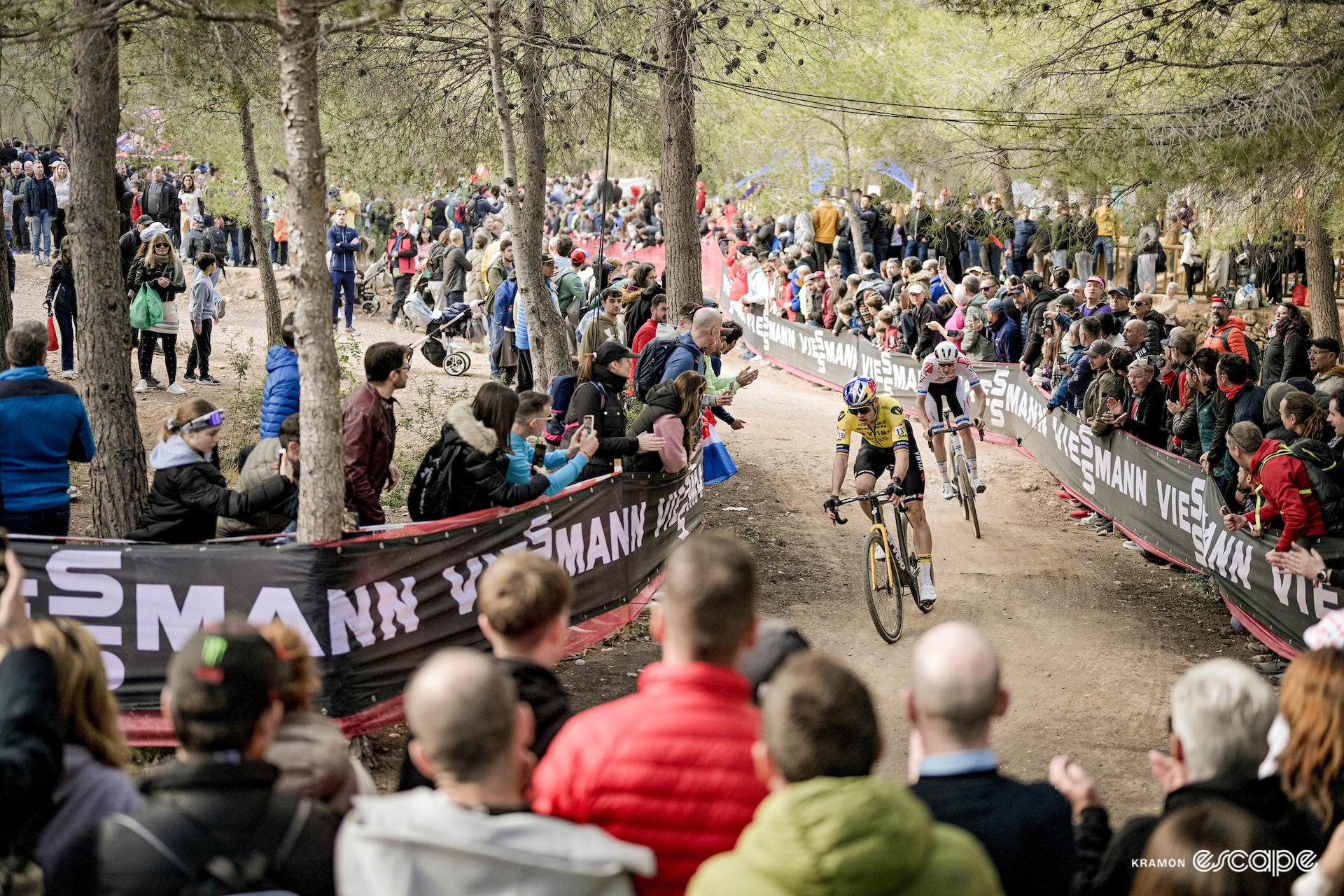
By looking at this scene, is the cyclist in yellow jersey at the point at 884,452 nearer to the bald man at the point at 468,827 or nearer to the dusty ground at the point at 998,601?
the dusty ground at the point at 998,601

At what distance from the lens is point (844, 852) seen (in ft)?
8.87

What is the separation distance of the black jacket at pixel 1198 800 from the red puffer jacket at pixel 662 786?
1040 mm

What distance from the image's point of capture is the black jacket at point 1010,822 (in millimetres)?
3197

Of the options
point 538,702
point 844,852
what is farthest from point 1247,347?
point 844,852

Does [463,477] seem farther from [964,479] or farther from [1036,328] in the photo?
[1036,328]

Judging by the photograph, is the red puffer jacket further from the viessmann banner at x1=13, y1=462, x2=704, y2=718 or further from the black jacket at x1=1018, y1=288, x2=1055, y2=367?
the black jacket at x1=1018, y1=288, x2=1055, y2=367

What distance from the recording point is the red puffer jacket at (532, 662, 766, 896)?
10.5 ft

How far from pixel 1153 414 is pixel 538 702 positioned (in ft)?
33.7

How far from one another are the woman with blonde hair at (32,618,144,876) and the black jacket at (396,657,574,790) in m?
0.85

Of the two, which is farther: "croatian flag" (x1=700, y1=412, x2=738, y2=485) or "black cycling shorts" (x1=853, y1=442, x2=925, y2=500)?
"croatian flag" (x1=700, y1=412, x2=738, y2=485)

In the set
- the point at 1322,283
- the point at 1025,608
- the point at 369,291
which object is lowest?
the point at 1025,608

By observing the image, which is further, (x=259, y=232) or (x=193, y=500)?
(x=259, y=232)

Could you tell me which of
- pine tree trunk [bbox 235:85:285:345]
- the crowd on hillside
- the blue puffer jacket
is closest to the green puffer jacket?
the crowd on hillside

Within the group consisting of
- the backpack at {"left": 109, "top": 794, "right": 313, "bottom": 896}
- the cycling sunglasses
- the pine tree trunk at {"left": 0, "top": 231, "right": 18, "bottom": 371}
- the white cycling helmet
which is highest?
the pine tree trunk at {"left": 0, "top": 231, "right": 18, "bottom": 371}
